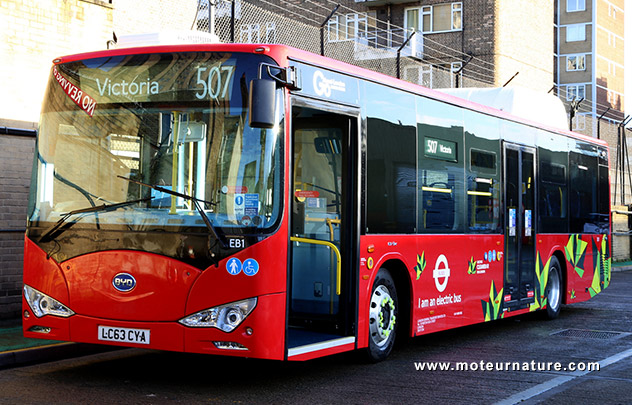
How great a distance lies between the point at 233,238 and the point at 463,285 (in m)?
4.63

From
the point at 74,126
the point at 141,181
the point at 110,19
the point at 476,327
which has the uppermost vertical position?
the point at 110,19

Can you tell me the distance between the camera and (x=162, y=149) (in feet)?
25.6

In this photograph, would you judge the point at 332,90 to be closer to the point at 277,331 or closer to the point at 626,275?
the point at 277,331

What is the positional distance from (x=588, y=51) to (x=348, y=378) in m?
61.3

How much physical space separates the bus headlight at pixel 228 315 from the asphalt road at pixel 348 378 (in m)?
0.62

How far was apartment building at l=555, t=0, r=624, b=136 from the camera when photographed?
214 ft

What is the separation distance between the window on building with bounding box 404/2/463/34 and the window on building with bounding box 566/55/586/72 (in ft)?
84.0

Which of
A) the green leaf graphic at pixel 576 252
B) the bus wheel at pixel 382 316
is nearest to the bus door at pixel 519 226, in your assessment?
the green leaf graphic at pixel 576 252

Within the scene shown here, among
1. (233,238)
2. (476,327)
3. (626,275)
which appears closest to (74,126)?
(233,238)

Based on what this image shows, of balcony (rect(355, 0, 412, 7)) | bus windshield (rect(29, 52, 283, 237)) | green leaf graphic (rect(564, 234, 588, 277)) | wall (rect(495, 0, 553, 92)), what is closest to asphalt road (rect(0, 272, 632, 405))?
bus windshield (rect(29, 52, 283, 237))

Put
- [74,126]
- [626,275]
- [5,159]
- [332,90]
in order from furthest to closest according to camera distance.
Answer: [626,275] → [5,159] → [332,90] → [74,126]

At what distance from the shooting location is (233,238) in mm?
7586

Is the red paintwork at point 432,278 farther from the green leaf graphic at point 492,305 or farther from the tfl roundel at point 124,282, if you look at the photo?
the tfl roundel at point 124,282

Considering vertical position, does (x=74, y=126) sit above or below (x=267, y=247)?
above
